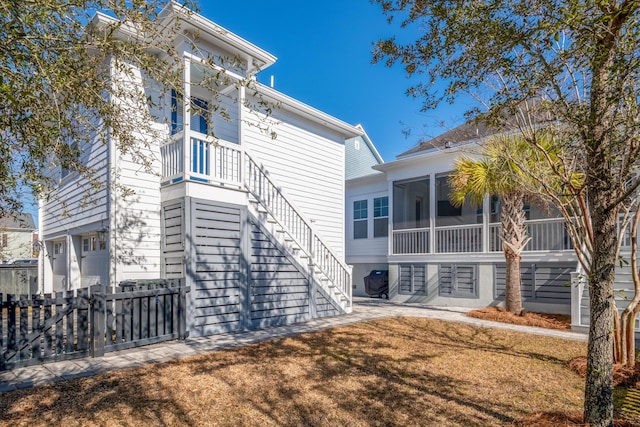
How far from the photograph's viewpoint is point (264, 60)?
8539 mm

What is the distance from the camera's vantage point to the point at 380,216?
15211 mm

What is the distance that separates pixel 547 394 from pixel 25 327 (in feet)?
21.2

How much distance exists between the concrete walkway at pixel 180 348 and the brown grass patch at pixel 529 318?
1.16 feet

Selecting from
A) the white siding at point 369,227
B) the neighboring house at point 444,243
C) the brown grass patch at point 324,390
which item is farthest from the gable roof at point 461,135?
the brown grass patch at point 324,390

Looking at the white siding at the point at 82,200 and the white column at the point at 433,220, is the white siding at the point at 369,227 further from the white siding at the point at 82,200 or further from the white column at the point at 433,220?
the white siding at the point at 82,200

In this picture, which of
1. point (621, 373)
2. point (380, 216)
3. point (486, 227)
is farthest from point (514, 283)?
point (380, 216)

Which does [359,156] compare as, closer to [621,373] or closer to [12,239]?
[12,239]

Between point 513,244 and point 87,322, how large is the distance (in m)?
9.06

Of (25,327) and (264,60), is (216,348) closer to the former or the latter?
(25,327)

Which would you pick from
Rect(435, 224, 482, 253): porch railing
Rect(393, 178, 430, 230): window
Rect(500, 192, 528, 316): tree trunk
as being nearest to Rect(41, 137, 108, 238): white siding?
Rect(500, 192, 528, 316): tree trunk

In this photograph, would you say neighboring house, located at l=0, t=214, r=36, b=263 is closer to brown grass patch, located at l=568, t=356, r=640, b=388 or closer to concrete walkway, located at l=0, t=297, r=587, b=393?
concrete walkway, located at l=0, t=297, r=587, b=393

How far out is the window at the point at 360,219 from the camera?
1580 centimetres

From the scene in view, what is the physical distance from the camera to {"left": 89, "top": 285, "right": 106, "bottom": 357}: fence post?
5.36m

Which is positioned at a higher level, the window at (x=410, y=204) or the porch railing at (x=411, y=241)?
the window at (x=410, y=204)
